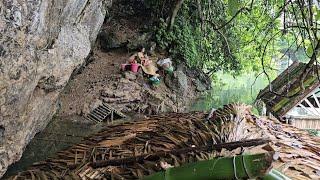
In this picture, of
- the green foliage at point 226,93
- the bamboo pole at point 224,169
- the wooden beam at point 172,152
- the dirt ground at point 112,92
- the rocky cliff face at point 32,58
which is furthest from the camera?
the green foliage at point 226,93

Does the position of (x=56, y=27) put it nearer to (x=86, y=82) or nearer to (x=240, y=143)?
(x=240, y=143)

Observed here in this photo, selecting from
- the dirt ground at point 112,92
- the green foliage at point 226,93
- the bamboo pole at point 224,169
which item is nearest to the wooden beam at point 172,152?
the bamboo pole at point 224,169

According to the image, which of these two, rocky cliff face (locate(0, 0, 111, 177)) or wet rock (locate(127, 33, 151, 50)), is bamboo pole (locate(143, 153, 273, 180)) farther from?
wet rock (locate(127, 33, 151, 50))

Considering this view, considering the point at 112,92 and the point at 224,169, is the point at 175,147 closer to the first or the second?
the point at 224,169

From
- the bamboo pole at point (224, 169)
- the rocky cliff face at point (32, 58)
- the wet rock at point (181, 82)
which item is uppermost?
the wet rock at point (181, 82)

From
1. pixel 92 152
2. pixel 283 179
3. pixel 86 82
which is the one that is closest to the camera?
pixel 283 179

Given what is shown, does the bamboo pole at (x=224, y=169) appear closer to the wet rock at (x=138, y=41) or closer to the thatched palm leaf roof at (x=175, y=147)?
the thatched palm leaf roof at (x=175, y=147)

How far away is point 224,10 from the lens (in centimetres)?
693

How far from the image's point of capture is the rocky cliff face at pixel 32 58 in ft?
6.52

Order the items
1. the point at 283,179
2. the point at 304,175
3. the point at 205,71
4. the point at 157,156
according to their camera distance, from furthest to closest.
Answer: the point at 205,71 → the point at 157,156 → the point at 304,175 → the point at 283,179

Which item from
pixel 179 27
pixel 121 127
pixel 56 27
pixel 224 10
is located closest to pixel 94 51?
pixel 179 27

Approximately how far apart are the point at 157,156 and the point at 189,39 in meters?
5.98

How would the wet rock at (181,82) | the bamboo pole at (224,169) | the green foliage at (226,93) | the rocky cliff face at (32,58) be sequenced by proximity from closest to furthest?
the bamboo pole at (224,169), the rocky cliff face at (32,58), the wet rock at (181,82), the green foliage at (226,93)

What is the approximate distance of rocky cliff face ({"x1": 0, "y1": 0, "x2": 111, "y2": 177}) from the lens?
1.99m
